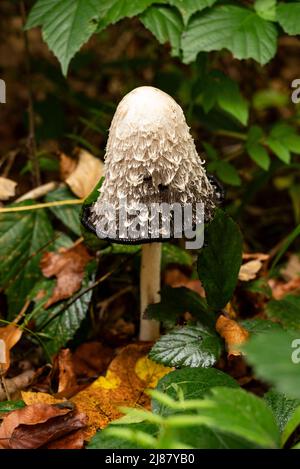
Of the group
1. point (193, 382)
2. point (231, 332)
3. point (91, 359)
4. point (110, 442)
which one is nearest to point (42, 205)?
point (91, 359)

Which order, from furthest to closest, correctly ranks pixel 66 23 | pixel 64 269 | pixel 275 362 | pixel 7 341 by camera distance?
pixel 64 269 → pixel 66 23 → pixel 7 341 → pixel 275 362

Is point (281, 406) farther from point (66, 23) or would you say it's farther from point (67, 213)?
point (66, 23)

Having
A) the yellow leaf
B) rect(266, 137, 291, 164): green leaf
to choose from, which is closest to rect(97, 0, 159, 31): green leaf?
rect(266, 137, 291, 164): green leaf

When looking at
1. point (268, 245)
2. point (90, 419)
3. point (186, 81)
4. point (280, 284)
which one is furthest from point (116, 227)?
point (186, 81)

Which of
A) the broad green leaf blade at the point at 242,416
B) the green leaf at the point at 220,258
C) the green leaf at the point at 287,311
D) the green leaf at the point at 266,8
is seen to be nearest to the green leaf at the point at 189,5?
the green leaf at the point at 266,8

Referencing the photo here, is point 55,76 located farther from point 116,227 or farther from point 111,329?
point 116,227

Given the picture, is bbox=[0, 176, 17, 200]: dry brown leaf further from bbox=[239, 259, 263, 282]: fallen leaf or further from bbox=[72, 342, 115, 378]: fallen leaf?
bbox=[239, 259, 263, 282]: fallen leaf
